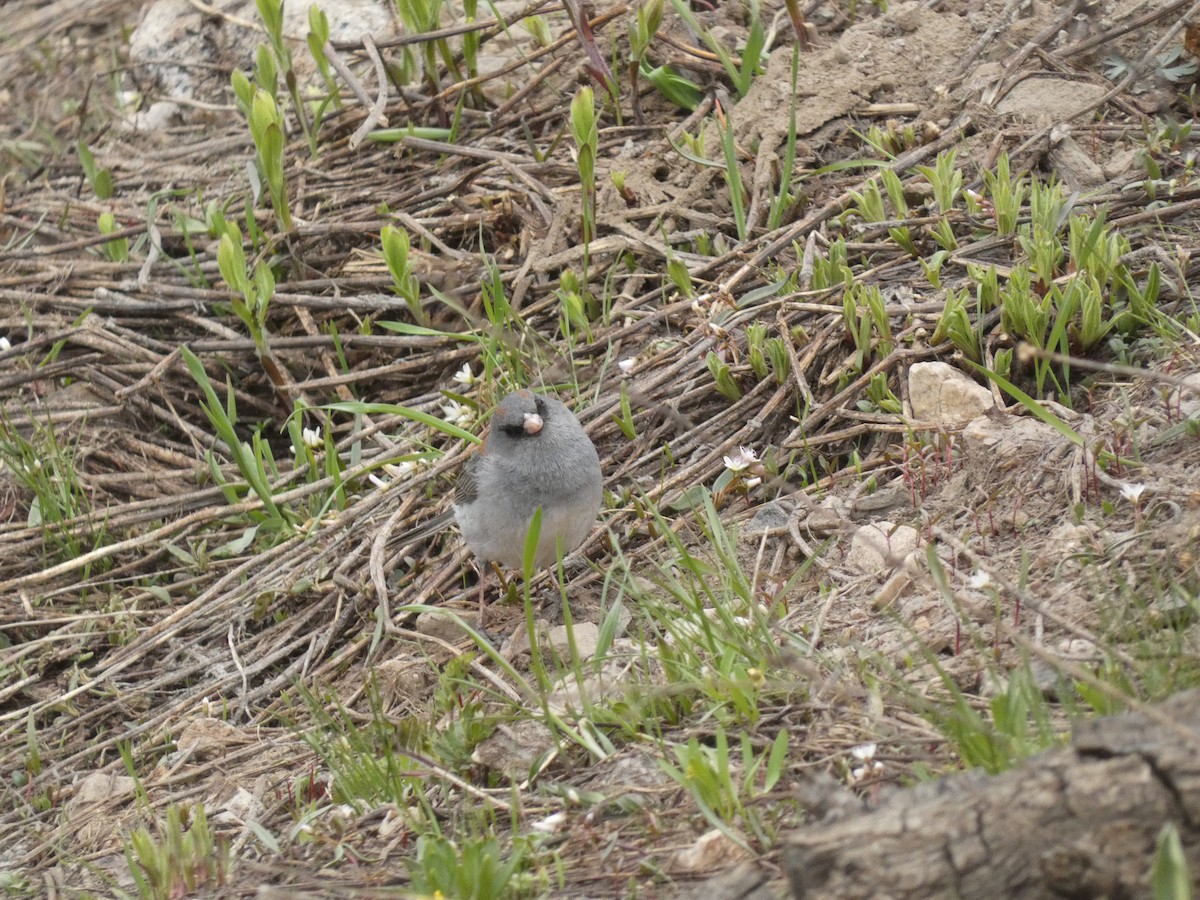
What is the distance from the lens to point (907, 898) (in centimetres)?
174

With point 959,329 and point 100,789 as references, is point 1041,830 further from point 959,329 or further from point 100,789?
point 100,789

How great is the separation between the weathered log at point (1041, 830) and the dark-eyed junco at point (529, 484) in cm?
180

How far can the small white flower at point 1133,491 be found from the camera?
111 inches

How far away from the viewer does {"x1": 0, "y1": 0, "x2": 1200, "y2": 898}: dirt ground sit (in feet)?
8.81

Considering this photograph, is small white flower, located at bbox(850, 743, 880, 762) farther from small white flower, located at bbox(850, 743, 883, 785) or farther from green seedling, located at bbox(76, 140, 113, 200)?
green seedling, located at bbox(76, 140, 113, 200)

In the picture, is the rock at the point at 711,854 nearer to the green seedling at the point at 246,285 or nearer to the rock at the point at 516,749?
the rock at the point at 516,749

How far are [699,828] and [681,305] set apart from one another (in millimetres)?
2268

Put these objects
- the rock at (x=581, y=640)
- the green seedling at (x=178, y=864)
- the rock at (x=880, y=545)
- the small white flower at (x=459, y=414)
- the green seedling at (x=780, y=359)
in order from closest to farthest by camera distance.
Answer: the green seedling at (x=178, y=864), the rock at (x=880, y=545), the rock at (x=581, y=640), the green seedling at (x=780, y=359), the small white flower at (x=459, y=414)

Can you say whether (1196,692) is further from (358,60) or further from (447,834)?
(358,60)

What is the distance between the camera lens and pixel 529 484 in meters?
3.61

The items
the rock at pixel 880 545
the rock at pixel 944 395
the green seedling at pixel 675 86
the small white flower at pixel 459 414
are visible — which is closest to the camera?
the rock at pixel 880 545

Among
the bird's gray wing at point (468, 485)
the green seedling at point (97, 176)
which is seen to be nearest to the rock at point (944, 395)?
the bird's gray wing at point (468, 485)

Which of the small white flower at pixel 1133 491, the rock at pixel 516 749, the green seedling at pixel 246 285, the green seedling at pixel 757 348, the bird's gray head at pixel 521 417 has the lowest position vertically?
the rock at pixel 516 749

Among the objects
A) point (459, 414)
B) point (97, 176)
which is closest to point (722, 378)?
point (459, 414)
